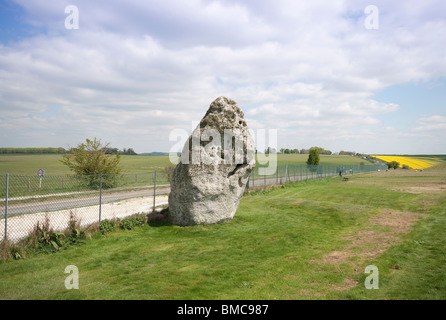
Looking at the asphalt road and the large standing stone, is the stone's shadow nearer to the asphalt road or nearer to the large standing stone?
the large standing stone

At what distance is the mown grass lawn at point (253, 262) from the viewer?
602 cm

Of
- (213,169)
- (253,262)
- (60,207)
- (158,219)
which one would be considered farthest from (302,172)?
(253,262)

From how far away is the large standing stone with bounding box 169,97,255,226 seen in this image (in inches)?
435

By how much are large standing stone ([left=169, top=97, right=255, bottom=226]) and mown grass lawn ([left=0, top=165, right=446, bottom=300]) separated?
62 cm

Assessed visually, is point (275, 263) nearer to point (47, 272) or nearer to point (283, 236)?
point (283, 236)

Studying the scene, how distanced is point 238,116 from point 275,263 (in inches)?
251

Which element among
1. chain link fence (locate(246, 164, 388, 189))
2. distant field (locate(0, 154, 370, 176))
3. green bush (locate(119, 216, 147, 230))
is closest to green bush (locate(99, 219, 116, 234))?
green bush (locate(119, 216, 147, 230))

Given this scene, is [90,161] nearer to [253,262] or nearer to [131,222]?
[131,222]

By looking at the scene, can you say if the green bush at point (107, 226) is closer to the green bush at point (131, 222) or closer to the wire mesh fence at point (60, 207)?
the wire mesh fence at point (60, 207)

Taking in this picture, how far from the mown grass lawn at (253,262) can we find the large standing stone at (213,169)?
2.03ft

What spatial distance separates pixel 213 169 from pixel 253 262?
14.2 ft

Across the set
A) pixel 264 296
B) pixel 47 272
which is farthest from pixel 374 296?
pixel 47 272
